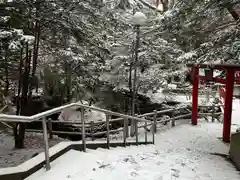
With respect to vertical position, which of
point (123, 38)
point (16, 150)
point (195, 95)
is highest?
point (123, 38)

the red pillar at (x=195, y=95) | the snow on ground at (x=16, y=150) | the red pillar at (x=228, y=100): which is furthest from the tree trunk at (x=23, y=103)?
the red pillar at (x=195, y=95)

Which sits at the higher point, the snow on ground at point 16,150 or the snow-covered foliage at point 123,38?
the snow-covered foliage at point 123,38

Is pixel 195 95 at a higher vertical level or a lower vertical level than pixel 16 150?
higher

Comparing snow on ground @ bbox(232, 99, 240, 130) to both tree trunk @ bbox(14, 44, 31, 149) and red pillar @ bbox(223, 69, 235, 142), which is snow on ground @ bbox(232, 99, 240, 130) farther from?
tree trunk @ bbox(14, 44, 31, 149)

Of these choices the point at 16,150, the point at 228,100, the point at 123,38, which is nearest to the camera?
the point at 16,150

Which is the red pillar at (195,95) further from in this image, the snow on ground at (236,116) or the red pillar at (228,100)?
the red pillar at (228,100)

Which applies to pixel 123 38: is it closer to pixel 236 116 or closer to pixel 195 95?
pixel 195 95

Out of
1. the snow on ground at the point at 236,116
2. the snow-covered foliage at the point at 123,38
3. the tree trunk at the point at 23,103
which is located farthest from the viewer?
the snow on ground at the point at 236,116

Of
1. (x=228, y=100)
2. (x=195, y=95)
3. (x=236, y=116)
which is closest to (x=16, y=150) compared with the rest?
(x=228, y=100)

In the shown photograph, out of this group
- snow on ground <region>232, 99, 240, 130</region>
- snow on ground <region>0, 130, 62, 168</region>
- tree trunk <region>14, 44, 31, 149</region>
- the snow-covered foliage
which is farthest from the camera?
snow on ground <region>232, 99, 240, 130</region>

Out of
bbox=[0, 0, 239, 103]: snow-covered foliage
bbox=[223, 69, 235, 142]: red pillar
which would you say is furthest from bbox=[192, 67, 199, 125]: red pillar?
bbox=[223, 69, 235, 142]: red pillar

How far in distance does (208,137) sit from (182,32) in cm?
493

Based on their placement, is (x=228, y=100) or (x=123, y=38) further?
(x=123, y=38)

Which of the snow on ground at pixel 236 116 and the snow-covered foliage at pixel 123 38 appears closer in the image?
the snow-covered foliage at pixel 123 38
